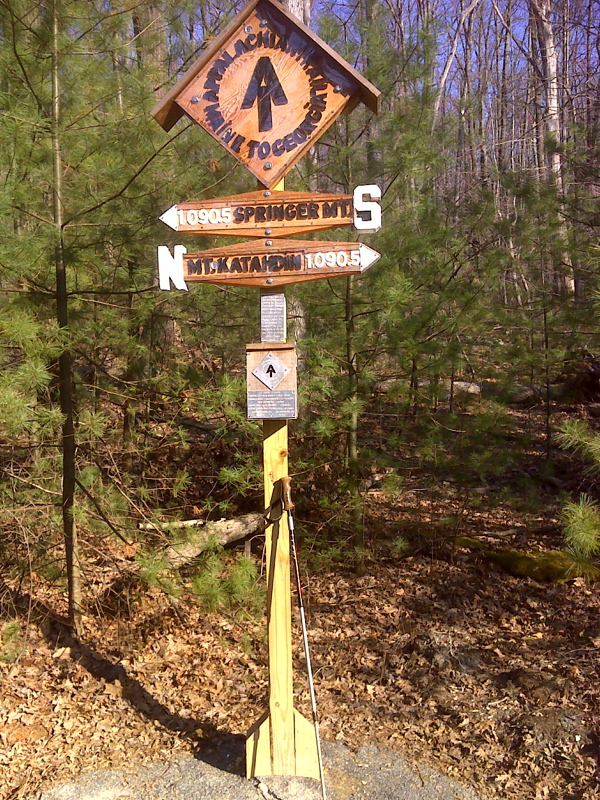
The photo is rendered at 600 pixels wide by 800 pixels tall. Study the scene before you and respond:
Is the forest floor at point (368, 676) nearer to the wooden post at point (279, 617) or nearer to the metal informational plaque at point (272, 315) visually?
the wooden post at point (279, 617)

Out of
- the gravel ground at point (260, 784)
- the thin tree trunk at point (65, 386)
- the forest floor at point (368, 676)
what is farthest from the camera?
the thin tree trunk at point (65, 386)

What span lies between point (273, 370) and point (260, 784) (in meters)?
2.16

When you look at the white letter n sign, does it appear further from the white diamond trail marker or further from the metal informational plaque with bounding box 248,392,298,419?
the metal informational plaque with bounding box 248,392,298,419

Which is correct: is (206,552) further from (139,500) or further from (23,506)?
(23,506)

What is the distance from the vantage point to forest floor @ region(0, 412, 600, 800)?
3746mm

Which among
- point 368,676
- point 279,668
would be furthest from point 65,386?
point 368,676

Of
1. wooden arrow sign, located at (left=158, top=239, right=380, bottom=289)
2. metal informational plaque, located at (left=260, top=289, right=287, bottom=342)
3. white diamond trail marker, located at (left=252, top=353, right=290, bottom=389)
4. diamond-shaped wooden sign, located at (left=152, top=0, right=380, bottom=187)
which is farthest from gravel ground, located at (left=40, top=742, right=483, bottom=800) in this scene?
diamond-shaped wooden sign, located at (left=152, top=0, right=380, bottom=187)

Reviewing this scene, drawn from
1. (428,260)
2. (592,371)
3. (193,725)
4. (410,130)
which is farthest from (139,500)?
(592,371)

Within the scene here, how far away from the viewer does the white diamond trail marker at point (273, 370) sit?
11.1 feet

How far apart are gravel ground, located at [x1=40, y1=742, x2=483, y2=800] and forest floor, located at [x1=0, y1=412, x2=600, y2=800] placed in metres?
0.10

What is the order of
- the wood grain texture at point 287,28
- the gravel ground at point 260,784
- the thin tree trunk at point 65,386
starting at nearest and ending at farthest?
the wood grain texture at point 287,28 → the gravel ground at point 260,784 → the thin tree trunk at point 65,386

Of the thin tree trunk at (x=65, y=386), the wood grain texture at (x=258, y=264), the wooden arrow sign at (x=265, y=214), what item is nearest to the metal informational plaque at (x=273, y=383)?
the wood grain texture at (x=258, y=264)

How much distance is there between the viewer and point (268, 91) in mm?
3355

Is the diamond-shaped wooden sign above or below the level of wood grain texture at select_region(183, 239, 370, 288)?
above
